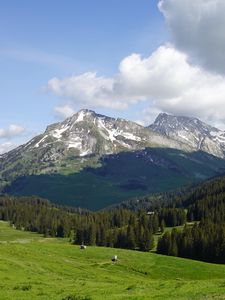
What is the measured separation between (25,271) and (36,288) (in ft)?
69.7

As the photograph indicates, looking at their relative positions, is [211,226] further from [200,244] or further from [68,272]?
[68,272]

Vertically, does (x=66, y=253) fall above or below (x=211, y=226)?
below

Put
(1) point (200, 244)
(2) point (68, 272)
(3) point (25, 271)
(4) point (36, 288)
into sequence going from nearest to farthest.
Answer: (4) point (36, 288)
(3) point (25, 271)
(2) point (68, 272)
(1) point (200, 244)

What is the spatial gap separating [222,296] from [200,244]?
124 metres

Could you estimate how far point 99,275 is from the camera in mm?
83000

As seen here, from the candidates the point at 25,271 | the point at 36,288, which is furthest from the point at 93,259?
the point at 36,288

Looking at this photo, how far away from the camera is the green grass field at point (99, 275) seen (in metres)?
42.1

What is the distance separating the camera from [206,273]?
111062mm

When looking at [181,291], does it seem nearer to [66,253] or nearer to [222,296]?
[222,296]

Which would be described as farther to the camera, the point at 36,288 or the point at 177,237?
the point at 177,237

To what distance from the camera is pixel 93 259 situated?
126 meters

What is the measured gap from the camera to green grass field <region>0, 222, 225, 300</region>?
138 feet

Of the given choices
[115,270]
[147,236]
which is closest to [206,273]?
[115,270]

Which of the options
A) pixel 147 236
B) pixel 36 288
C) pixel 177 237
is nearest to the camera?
pixel 36 288
